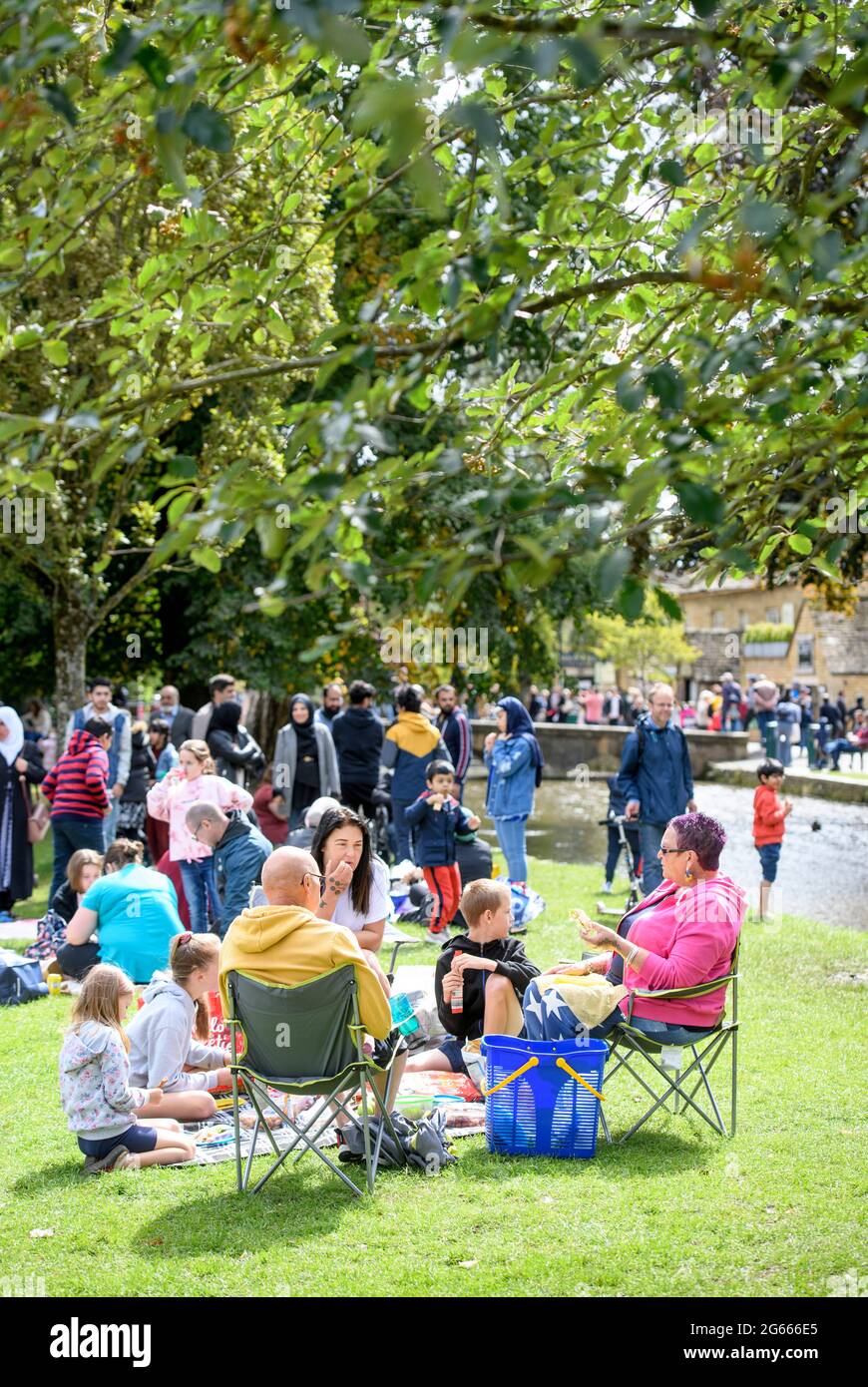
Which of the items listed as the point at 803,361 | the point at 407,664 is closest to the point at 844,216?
the point at 803,361

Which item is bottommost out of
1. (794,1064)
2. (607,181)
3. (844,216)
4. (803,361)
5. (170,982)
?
(794,1064)

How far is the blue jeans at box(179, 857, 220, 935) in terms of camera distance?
10750 mm

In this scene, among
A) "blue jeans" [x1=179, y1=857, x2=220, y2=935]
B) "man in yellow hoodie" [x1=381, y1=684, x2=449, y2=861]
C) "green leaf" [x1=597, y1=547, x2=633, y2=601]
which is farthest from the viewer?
"man in yellow hoodie" [x1=381, y1=684, x2=449, y2=861]

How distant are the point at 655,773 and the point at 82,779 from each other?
4.63m

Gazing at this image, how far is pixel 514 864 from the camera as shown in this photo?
1323 centimetres

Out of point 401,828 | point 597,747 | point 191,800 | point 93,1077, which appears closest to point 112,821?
point 401,828

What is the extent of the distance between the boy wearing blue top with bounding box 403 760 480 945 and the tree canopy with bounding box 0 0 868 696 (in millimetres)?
5507

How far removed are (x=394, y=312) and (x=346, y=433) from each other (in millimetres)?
1102

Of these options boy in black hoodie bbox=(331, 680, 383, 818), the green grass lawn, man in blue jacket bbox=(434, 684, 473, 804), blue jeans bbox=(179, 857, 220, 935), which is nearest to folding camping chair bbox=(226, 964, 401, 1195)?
the green grass lawn

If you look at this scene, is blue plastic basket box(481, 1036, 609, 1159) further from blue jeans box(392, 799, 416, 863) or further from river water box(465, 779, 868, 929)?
river water box(465, 779, 868, 929)

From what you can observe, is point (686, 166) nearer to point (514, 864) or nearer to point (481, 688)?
point (514, 864)

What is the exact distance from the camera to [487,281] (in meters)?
5.27

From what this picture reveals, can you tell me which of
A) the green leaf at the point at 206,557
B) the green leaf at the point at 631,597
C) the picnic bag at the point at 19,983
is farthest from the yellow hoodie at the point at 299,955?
the picnic bag at the point at 19,983

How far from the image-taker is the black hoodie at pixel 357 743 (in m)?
13.9
